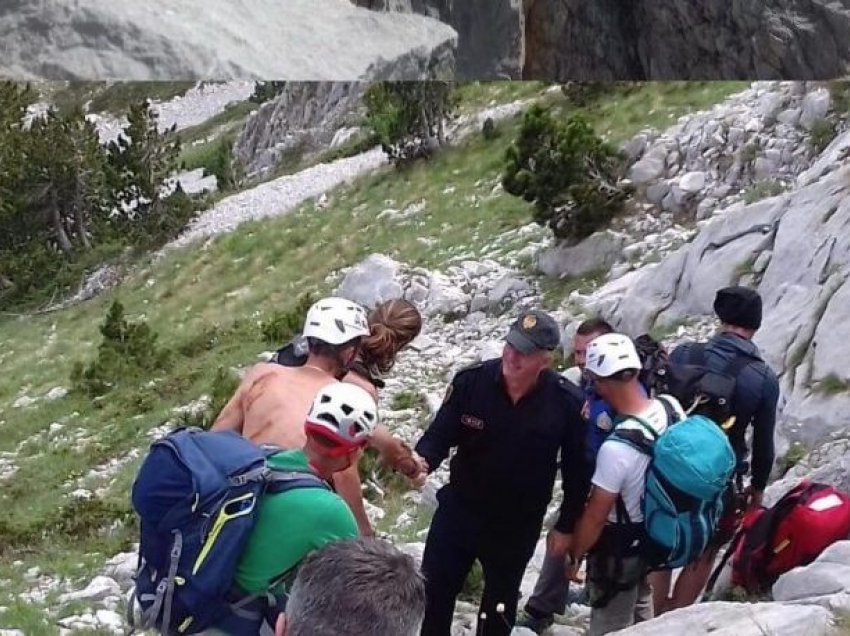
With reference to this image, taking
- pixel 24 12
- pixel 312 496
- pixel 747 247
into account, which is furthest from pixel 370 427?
pixel 747 247

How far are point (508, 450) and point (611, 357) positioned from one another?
1.34ft

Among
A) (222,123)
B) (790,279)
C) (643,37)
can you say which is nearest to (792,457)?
(790,279)

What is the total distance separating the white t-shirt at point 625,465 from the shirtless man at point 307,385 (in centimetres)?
60

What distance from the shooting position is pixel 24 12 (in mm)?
3137

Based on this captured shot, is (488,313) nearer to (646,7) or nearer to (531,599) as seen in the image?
(531,599)

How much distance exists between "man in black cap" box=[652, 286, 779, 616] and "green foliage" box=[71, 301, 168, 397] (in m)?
4.12

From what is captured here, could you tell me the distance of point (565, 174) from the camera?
27.4 ft

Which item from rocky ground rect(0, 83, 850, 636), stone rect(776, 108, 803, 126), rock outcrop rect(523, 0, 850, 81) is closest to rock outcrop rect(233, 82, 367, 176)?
rocky ground rect(0, 83, 850, 636)

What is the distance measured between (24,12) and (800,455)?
3.69 meters

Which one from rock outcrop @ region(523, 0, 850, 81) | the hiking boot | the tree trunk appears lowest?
the hiking boot

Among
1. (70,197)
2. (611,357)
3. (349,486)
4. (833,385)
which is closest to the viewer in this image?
(349,486)

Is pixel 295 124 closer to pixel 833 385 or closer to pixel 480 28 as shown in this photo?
pixel 480 28

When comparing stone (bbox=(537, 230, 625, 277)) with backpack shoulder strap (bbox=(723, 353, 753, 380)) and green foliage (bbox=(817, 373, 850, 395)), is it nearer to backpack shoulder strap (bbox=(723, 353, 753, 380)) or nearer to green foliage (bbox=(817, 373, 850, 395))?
green foliage (bbox=(817, 373, 850, 395))

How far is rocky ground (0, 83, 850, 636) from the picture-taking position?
18.3ft
